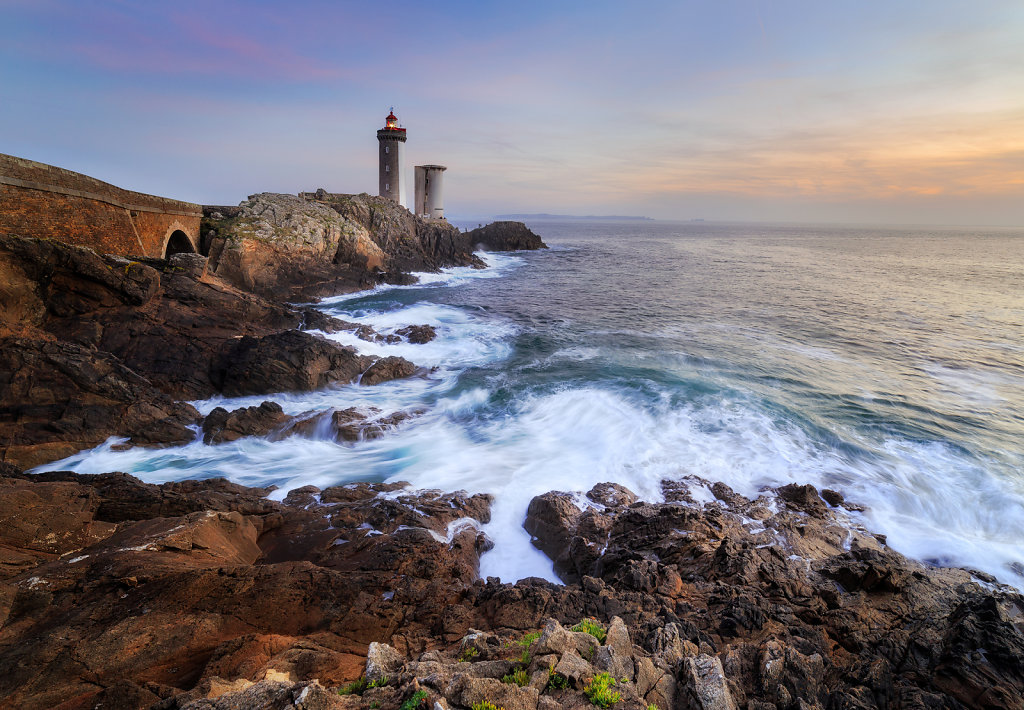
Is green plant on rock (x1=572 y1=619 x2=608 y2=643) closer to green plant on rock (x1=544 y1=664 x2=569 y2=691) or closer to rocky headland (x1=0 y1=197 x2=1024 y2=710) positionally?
rocky headland (x1=0 y1=197 x2=1024 y2=710)

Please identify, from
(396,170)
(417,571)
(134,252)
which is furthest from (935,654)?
(396,170)

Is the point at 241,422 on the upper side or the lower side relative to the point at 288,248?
lower

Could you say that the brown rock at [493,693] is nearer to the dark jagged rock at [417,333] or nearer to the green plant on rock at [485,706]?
the green plant on rock at [485,706]

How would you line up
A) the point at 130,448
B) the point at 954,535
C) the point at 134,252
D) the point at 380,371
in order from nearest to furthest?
1. the point at 954,535
2. the point at 130,448
3. the point at 380,371
4. the point at 134,252

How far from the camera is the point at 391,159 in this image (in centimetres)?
5150

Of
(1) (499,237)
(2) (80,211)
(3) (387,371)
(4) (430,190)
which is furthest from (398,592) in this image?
(1) (499,237)

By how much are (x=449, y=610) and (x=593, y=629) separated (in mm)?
2290

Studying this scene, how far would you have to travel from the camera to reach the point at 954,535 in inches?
387

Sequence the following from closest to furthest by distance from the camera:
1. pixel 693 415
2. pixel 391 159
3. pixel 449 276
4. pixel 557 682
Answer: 1. pixel 557 682
2. pixel 693 415
3. pixel 449 276
4. pixel 391 159

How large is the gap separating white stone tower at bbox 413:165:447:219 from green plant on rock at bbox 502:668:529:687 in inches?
2417

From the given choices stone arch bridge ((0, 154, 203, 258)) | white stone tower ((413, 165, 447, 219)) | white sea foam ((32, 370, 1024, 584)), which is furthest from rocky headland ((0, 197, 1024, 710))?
white stone tower ((413, 165, 447, 219))

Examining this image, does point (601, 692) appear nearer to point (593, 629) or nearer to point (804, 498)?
point (593, 629)

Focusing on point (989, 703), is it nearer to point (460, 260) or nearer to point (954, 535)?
point (954, 535)

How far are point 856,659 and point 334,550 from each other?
7773 millimetres
